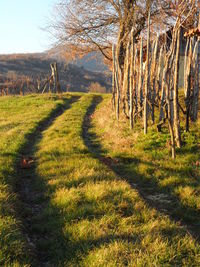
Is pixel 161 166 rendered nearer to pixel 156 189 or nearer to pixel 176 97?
pixel 156 189

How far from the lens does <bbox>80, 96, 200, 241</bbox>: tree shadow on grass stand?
467 centimetres

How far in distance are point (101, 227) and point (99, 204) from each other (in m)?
0.67

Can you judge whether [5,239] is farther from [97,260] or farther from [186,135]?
[186,135]

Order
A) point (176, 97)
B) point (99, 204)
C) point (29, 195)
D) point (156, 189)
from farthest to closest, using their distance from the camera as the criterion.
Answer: point (176, 97), point (156, 189), point (29, 195), point (99, 204)

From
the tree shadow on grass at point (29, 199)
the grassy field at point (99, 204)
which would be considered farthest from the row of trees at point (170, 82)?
the tree shadow on grass at point (29, 199)

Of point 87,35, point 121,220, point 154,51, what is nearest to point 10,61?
point 87,35

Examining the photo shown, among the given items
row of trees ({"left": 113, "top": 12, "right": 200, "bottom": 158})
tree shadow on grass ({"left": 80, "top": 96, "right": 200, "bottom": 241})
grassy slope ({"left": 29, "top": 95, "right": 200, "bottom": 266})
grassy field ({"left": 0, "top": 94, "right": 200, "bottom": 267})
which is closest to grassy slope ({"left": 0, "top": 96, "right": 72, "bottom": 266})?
grassy field ({"left": 0, "top": 94, "right": 200, "bottom": 267})

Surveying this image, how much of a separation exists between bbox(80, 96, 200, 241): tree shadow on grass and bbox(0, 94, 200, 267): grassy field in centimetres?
2

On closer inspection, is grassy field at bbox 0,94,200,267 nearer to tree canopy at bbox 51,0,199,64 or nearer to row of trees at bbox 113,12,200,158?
row of trees at bbox 113,12,200,158

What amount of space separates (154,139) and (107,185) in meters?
3.93

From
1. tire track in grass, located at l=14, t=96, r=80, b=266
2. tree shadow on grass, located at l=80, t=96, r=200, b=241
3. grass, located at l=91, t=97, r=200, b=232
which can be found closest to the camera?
tire track in grass, located at l=14, t=96, r=80, b=266

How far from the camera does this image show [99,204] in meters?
4.62

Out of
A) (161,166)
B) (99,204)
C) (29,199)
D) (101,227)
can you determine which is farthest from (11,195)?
(161,166)

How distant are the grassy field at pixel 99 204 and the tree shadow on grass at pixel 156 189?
0.8 inches
